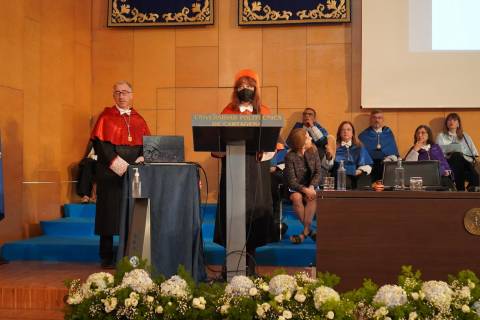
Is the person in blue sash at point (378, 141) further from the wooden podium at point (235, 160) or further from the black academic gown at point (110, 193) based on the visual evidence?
the wooden podium at point (235, 160)

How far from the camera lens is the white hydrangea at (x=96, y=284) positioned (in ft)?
8.66

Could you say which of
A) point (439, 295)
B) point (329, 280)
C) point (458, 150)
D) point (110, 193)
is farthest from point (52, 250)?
point (458, 150)

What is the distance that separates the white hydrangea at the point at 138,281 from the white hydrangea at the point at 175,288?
0.06m

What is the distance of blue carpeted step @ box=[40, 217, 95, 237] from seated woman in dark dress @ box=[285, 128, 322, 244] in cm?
229

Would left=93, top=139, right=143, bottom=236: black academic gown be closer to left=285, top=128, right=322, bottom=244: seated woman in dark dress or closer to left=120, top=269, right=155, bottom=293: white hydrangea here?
left=285, top=128, right=322, bottom=244: seated woman in dark dress

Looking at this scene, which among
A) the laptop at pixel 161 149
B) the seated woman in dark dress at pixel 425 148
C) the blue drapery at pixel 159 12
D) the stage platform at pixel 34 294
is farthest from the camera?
the blue drapery at pixel 159 12

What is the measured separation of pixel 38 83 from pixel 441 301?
5909 millimetres

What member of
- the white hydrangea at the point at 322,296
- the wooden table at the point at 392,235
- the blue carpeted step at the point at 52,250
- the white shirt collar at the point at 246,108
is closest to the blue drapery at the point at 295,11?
the blue carpeted step at the point at 52,250

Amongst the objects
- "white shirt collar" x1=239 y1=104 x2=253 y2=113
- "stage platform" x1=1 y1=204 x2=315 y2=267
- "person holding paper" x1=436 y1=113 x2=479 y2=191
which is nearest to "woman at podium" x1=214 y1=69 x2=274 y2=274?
"white shirt collar" x1=239 y1=104 x2=253 y2=113

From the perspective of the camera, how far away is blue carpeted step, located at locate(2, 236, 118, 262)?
5.90 m

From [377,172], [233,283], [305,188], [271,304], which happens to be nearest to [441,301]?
[271,304]

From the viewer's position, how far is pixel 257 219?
4312 mm

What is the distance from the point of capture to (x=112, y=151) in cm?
524

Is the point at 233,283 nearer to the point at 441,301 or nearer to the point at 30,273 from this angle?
the point at 441,301
